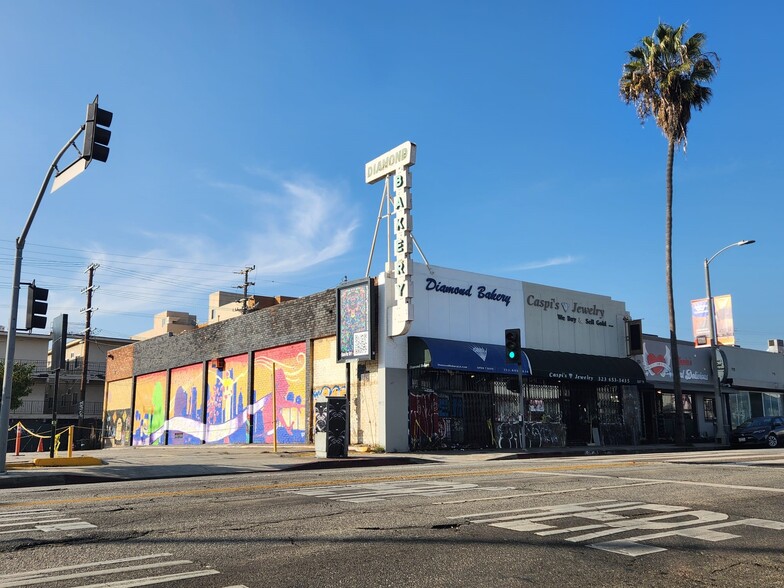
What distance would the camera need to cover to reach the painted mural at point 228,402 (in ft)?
107

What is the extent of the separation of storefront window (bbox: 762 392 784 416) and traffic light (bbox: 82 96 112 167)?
4176cm

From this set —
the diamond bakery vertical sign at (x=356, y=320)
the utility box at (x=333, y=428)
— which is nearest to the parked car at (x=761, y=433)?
the diamond bakery vertical sign at (x=356, y=320)

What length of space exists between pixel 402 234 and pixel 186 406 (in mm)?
18948

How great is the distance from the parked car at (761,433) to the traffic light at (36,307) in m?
28.6

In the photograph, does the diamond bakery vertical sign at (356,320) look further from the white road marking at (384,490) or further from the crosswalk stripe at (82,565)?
the crosswalk stripe at (82,565)

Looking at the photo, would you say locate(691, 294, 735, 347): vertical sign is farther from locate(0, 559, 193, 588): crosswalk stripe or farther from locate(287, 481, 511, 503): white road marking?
locate(0, 559, 193, 588): crosswalk stripe

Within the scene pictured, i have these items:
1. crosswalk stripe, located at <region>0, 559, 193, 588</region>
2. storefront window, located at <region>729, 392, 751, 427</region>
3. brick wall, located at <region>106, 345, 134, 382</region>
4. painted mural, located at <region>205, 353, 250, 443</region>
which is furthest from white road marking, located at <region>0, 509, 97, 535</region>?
storefront window, located at <region>729, 392, 751, 427</region>

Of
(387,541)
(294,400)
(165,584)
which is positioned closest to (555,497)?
(387,541)

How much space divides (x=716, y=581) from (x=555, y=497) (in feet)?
14.8

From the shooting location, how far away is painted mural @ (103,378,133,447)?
45.3 m

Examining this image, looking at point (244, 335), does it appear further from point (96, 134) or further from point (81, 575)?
point (81, 575)

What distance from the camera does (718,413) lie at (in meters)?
34.0

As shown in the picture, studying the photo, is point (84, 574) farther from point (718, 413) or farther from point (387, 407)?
point (718, 413)

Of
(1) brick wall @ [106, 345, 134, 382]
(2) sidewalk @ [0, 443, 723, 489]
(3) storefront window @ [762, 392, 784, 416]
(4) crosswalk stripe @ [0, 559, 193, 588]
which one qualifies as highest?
(1) brick wall @ [106, 345, 134, 382]
